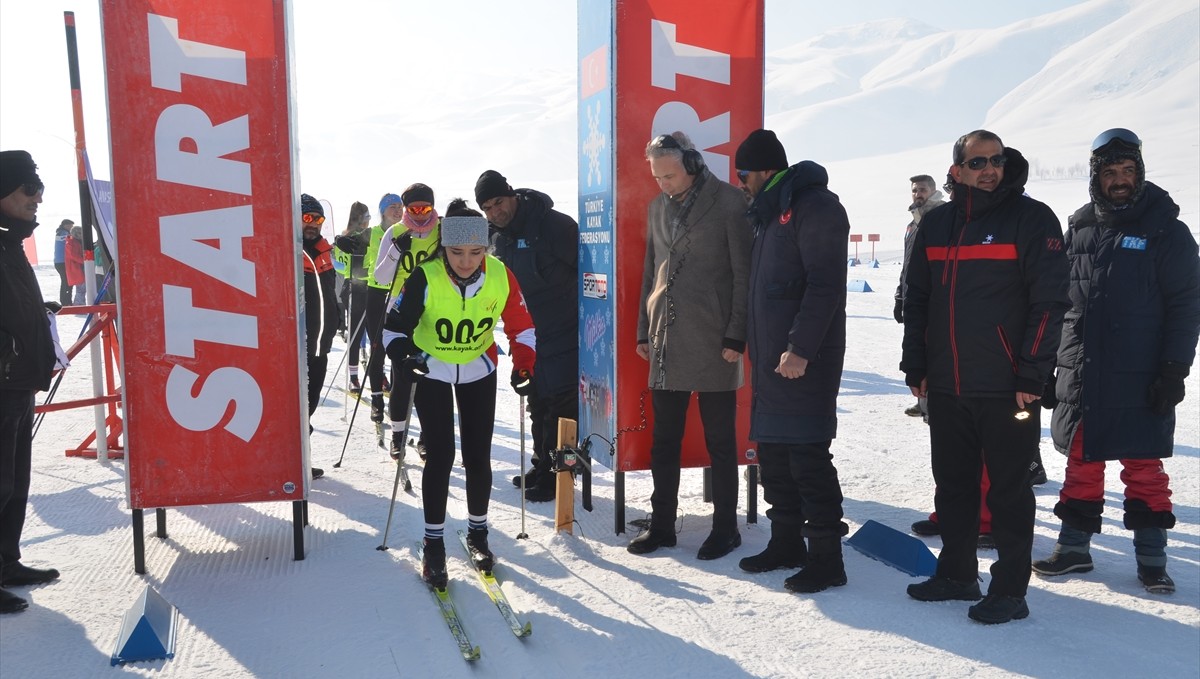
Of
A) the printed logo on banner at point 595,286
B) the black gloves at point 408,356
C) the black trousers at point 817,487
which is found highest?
the printed logo on banner at point 595,286

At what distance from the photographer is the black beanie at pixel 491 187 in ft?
17.1

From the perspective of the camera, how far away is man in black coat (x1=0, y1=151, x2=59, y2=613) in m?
3.85

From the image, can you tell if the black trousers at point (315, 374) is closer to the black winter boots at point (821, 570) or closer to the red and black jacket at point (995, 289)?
the black winter boots at point (821, 570)

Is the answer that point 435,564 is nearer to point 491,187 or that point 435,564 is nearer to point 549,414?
point 549,414

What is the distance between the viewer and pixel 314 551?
180 inches

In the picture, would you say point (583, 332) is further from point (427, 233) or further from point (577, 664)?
point (577, 664)

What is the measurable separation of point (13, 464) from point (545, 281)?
2.81 m

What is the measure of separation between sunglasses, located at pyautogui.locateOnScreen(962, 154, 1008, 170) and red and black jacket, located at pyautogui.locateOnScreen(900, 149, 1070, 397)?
0.12ft

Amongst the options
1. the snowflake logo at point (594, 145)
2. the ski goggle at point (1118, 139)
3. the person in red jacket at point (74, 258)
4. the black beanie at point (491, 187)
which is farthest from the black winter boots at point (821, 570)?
the person in red jacket at point (74, 258)

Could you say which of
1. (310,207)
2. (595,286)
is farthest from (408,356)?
(310,207)

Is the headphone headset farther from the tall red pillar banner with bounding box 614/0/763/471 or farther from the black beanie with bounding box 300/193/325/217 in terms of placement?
the black beanie with bounding box 300/193/325/217

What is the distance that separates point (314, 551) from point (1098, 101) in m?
136

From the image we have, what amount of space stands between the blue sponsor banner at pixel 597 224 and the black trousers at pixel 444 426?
103cm

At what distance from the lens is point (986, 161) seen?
353 centimetres
